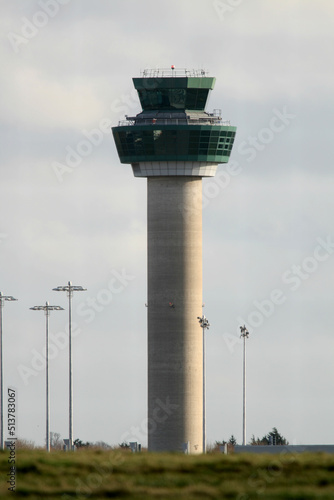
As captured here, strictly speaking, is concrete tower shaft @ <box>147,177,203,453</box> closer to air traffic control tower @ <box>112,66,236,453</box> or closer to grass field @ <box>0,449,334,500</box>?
air traffic control tower @ <box>112,66,236,453</box>

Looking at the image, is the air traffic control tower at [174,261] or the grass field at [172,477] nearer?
the grass field at [172,477]

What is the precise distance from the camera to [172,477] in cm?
4975

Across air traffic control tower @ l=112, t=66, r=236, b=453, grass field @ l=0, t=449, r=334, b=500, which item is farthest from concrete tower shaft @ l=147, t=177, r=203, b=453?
grass field @ l=0, t=449, r=334, b=500

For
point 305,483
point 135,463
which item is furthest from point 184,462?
point 305,483

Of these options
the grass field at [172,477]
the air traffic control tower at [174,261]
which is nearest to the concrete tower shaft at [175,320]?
the air traffic control tower at [174,261]

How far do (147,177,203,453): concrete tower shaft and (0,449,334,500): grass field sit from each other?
65.6m

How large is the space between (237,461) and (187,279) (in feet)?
228

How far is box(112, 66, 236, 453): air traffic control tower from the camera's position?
122375 mm

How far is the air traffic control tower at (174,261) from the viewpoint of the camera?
122375mm

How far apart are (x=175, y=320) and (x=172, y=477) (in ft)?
239

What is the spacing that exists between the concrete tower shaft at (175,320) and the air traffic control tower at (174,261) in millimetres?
95

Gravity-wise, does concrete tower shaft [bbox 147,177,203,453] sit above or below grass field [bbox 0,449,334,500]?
above

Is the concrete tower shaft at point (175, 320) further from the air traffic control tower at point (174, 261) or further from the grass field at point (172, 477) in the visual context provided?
the grass field at point (172, 477)

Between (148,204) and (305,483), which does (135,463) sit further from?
(148,204)
